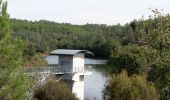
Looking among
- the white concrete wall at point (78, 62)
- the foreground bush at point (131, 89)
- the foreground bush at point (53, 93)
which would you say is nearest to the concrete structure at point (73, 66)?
the white concrete wall at point (78, 62)

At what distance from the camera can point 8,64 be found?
43.2 feet

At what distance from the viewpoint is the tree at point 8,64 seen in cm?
1306

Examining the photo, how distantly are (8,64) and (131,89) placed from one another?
8248mm

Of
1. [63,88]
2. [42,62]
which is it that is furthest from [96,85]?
[63,88]

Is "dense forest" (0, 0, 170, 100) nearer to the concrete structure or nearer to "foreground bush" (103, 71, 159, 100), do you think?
"foreground bush" (103, 71, 159, 100)

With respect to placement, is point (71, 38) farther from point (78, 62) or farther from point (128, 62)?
point (78, 62)

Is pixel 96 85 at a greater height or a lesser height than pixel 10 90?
lesser

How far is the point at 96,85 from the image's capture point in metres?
53.3

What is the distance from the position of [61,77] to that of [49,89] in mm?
15974

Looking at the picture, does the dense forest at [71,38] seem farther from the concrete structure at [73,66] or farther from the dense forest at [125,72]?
the dense forest at [125,72]

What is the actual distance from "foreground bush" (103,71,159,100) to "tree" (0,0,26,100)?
7.08m

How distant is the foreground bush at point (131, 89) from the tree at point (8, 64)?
708 cm

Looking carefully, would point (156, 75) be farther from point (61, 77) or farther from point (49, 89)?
point (61, 77)

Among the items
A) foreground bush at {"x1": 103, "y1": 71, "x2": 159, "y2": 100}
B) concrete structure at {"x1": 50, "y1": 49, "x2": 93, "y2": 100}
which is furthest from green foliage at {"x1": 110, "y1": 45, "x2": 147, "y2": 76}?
foreground bush at {"x1": 103, "y1": 71, "x2": 159, "y2": 100}
